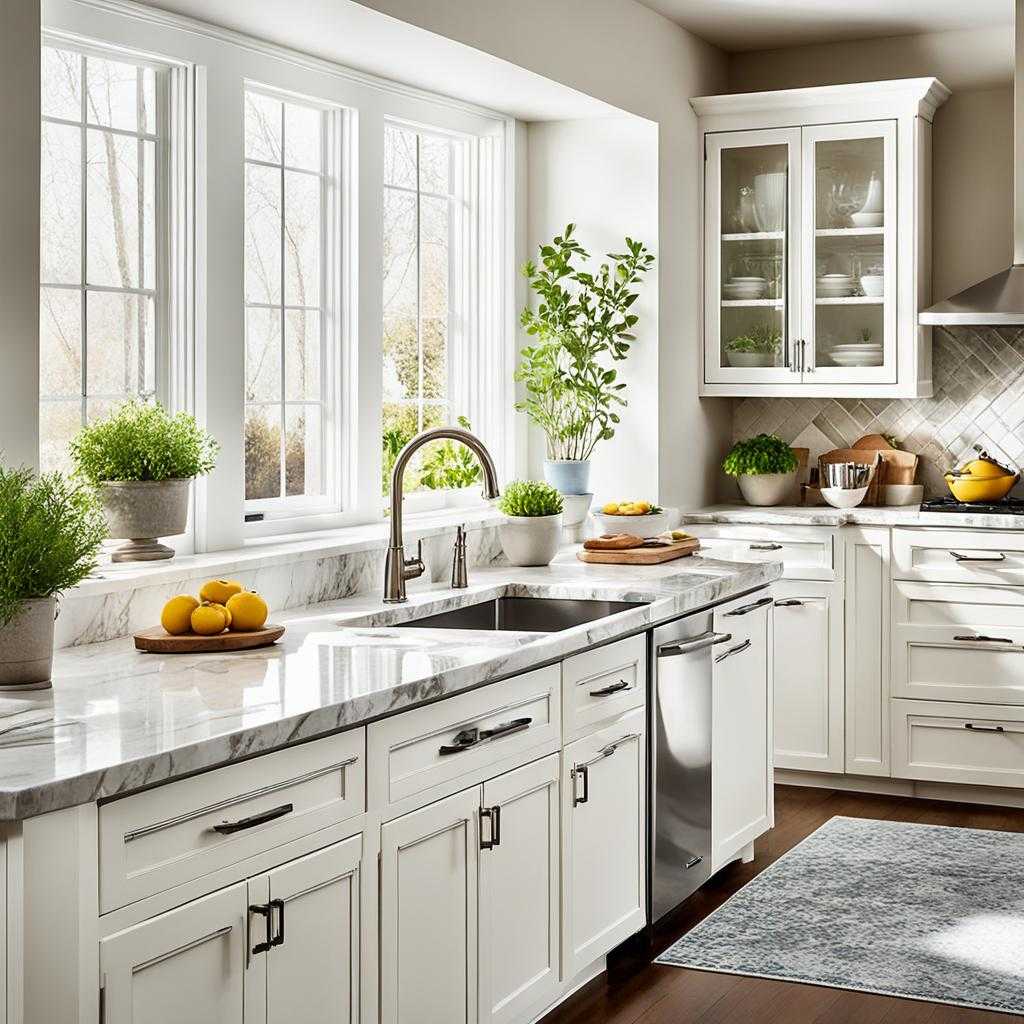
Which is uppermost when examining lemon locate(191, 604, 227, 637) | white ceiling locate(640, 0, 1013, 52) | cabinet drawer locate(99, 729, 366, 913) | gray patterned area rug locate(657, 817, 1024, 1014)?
white ceiling locate(640, 0, 1013, 52)

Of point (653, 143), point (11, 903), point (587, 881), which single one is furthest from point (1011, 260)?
point (11, 903)

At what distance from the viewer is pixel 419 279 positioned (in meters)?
4.59

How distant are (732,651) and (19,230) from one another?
2.27 meters

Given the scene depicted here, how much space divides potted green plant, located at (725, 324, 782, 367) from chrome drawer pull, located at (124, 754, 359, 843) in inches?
130

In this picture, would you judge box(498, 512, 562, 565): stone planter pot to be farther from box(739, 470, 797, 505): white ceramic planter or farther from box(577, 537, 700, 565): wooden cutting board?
box(739, 470, 797, 505): white ceramic planter

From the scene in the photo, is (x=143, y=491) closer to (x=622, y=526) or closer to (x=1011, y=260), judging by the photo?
(x=622, y=526)

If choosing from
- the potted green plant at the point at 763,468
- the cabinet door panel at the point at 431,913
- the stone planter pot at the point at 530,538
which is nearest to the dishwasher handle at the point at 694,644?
the stone planter pot at the point at 530,538

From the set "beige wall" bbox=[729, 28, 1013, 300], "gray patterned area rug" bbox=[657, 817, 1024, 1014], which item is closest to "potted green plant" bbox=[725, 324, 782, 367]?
"beige wall" bbox=[729, 28, 1013, 300]

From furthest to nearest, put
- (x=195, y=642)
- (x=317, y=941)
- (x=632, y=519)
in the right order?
(x=632, y=519), (x=195, y=642), (x=317, y=941)

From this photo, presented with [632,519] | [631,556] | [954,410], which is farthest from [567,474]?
[954,410]

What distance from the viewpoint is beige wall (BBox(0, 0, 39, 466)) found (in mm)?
2564

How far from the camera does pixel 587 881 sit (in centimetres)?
330

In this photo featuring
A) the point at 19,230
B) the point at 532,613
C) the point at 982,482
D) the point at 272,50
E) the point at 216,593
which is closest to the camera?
the point at 19,230

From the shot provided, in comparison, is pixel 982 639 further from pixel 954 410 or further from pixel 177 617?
pixel 177 617
